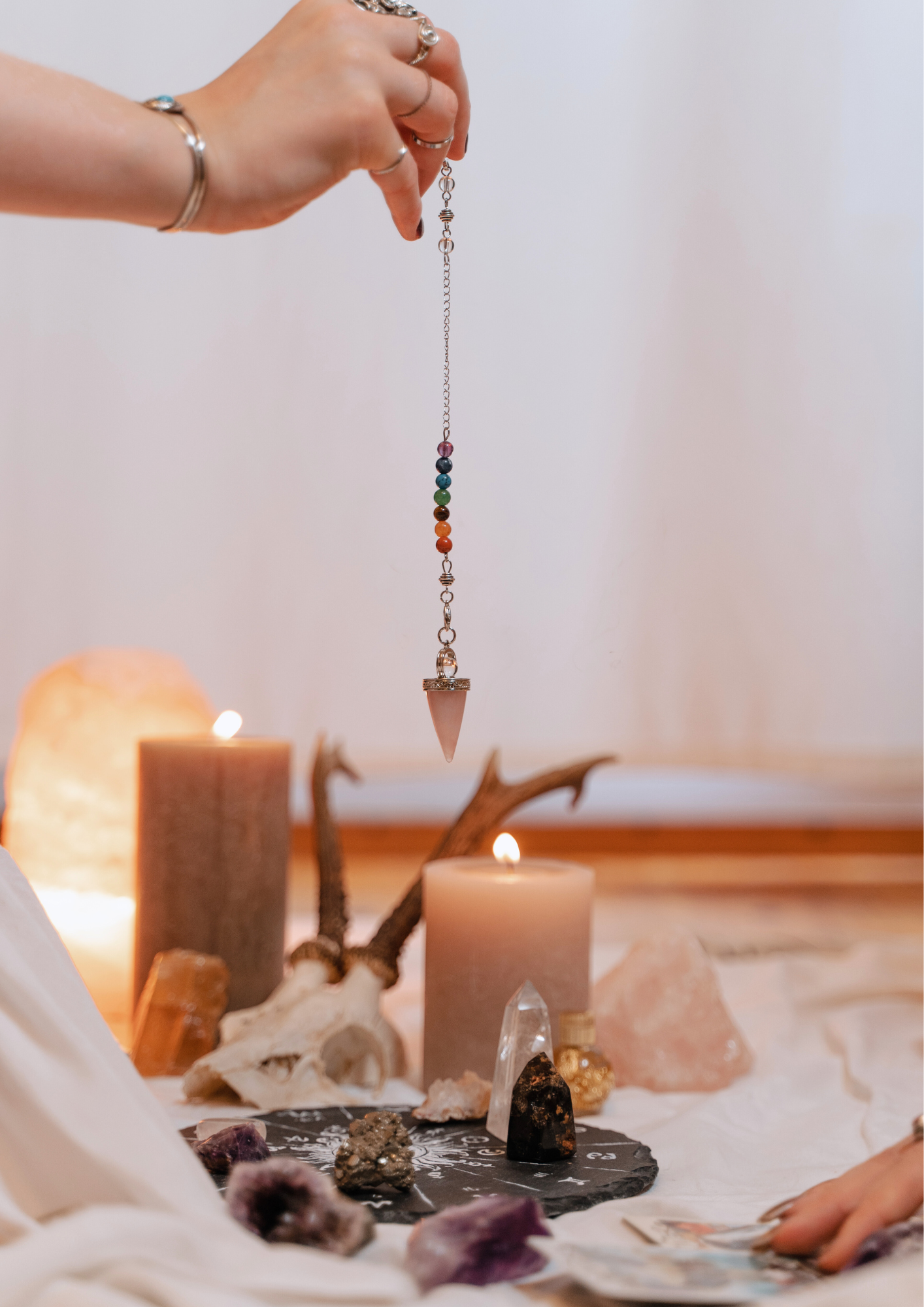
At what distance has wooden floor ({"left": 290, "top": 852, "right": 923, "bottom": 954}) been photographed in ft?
5.12

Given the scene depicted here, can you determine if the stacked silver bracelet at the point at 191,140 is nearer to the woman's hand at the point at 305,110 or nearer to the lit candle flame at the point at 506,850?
the woman's hand at the point at 305,110

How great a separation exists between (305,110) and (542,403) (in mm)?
890

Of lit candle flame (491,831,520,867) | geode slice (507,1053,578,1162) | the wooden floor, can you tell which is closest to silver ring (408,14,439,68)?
lit candle flame (491,831,520,867)

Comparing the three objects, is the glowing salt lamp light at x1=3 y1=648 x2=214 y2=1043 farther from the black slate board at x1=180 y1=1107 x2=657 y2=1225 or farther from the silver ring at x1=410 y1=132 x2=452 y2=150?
the silver ring at x1=410 y1=132 x2=452 y2=150

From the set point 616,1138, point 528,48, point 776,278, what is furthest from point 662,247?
point 616,1138

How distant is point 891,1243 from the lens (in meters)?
0.53

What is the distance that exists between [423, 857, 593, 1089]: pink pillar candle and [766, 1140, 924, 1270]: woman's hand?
287 millimetres

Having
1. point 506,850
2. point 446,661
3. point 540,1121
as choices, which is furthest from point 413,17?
point 540,1121

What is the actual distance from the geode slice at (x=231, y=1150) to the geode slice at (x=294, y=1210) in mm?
101

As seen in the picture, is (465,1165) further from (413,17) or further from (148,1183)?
(413,17)

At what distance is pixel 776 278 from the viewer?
1.64 metres

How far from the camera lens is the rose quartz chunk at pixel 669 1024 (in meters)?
0.91

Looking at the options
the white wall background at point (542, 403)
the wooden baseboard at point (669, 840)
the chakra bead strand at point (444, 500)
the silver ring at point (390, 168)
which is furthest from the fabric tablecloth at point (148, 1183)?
the wooden baseboard at point (669, 840)

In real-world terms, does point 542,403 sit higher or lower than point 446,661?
higher
